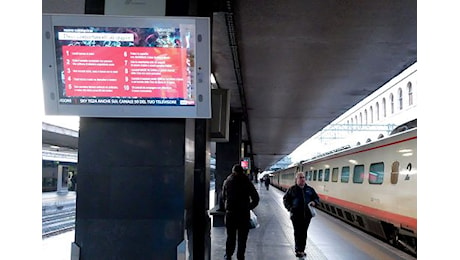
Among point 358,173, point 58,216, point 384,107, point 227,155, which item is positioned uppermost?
point 384,107

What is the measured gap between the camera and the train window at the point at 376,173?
32.2 feet

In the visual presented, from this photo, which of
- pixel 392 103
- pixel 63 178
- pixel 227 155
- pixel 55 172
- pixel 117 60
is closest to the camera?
pixel 117 60

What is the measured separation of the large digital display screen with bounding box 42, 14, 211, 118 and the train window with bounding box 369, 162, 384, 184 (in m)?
7.48

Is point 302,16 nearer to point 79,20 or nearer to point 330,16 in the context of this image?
point 330,16

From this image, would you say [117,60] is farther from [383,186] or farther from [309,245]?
[383,186]

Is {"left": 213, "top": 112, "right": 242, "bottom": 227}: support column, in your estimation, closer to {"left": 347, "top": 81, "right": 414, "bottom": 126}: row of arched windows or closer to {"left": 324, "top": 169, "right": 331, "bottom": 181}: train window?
{"left": 324, "top": 169, "right": 331, "bottom": 181}: train window

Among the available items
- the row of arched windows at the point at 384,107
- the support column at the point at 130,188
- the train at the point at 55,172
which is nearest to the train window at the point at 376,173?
the support column at the point at 130,188

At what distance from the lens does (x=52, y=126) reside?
20750 millimetres

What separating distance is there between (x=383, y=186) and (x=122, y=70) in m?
7.74

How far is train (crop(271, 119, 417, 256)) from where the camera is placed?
317 inches

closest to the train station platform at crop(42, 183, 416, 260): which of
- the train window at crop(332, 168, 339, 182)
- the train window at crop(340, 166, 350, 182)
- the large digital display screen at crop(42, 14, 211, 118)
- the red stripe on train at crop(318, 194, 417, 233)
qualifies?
the red stripe on train at crop(318, 194, 417, 233)

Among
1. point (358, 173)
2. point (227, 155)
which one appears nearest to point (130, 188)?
point (358, 173)

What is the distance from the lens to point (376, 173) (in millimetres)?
10172
